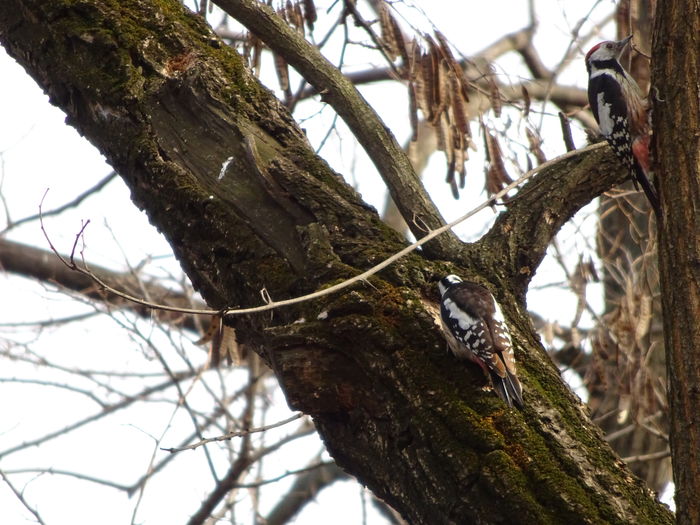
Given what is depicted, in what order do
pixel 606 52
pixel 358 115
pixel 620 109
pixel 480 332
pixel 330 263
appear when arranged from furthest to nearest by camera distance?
pixel 606 52 → pixel 620 109 → pixel 358 115 → pixel 480 332 → pixel 330 263

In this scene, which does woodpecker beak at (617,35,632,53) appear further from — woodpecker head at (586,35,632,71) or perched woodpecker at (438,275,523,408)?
perched woodpecker at (438,275,523,408)

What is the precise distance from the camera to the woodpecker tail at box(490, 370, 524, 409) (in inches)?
89.8

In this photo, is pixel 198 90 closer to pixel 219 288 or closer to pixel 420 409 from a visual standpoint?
pixel 219 288

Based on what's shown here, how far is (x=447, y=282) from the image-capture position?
258cm

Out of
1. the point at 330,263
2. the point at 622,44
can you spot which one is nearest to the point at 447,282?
the point at 330,263

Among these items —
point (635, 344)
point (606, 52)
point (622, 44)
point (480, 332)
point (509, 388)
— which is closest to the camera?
point (509, 388)

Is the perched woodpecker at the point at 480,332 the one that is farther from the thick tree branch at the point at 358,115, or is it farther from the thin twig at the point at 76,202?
the thin twig at the point at 76,202

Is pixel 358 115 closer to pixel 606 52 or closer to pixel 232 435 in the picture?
pixel 232 435

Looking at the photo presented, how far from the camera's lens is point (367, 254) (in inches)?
99.4

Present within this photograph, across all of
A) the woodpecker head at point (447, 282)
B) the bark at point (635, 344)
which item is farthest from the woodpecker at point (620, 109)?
the woodpecker head at point (447, 282)

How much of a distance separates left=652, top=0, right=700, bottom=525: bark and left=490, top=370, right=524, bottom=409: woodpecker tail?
411 millimetres

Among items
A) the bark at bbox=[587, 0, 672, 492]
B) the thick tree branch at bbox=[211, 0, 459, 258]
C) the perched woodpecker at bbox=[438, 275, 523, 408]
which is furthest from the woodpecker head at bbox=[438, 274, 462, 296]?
the bark at bbox=[587, 0, 672, 492]

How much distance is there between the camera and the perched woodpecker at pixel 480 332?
2332 mm

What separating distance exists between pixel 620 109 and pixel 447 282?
1.33 metres
